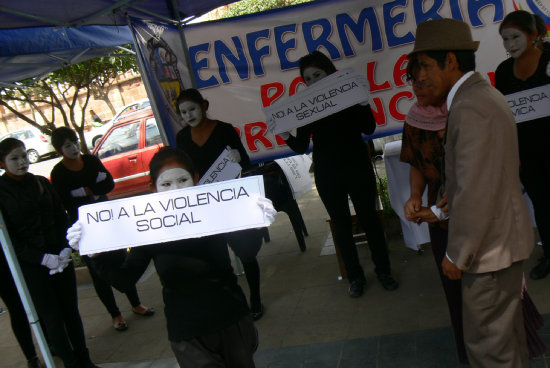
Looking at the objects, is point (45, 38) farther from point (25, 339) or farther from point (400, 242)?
point (400, 242)

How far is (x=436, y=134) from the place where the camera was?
2602mm

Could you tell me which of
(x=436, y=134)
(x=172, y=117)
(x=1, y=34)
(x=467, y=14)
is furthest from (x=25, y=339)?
(x=467, y=14)

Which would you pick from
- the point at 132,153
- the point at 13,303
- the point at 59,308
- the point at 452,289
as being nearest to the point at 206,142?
the point at 59,308

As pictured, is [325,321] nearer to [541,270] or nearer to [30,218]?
[541,270]

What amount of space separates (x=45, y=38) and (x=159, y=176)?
277 centimetres

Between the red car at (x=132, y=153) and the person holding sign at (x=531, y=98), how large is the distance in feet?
26.5

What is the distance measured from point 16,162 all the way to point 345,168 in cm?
239

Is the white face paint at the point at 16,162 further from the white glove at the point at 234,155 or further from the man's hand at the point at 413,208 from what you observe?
the man's hand at the point at 413,208

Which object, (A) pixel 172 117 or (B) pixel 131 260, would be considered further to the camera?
(A) pixel 172 117

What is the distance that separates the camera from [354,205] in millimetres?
4320

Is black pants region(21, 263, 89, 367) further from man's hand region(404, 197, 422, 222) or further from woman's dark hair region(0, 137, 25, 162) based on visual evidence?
man's hand region(404, 197, 422, 222)

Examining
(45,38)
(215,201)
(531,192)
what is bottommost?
(531,192)

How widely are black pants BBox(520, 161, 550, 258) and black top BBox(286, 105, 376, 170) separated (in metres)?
1.17

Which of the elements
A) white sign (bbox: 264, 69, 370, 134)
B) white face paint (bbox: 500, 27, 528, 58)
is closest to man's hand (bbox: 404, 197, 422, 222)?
white sign (bbox: 264, 69, 370, 134)
